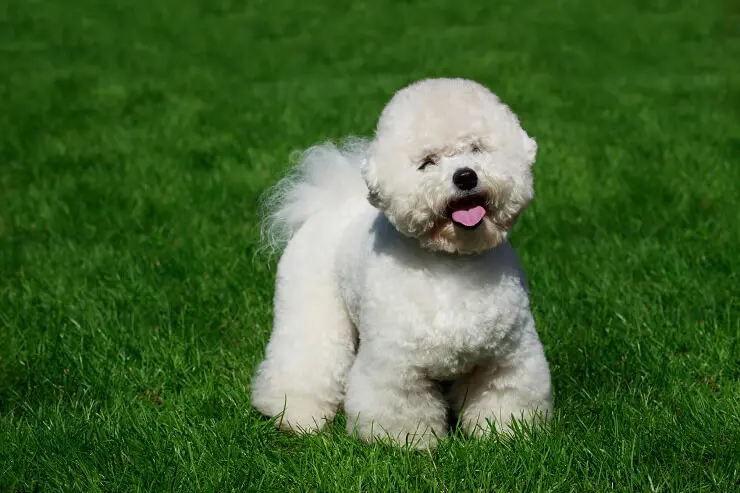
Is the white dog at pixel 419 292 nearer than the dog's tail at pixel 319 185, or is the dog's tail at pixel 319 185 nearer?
the white dog at pixel 419 292

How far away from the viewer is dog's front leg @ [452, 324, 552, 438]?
363cm

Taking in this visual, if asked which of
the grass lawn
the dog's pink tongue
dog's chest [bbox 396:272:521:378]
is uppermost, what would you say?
the dog's pink tongue

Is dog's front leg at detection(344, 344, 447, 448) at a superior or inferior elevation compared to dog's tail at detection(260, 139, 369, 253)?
inferior

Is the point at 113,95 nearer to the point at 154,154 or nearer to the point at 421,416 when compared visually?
the point at 154,154

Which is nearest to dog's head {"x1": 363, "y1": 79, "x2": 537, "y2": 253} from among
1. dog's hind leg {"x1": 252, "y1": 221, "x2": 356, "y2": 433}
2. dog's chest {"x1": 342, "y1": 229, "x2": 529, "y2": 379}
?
dog's chest {"x1": 342, "y1": 229, "x2": 529, "y2": 379}

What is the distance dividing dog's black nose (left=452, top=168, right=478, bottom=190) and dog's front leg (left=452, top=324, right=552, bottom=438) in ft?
2.20

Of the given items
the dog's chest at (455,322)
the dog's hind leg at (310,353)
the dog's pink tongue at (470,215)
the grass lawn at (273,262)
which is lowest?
the grass lawn at (273,262)

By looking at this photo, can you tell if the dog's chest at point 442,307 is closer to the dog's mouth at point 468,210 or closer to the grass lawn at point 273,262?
the dog's mouth at point 468,210

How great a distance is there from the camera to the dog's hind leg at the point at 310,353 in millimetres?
4062

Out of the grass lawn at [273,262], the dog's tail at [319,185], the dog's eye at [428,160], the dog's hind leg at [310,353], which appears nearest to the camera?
the dog's eye at [428,160]

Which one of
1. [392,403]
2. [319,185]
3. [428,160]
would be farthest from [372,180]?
[319,185]

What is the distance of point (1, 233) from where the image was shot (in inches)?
264

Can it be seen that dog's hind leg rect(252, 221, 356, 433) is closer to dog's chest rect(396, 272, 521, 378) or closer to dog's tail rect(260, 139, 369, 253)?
dog's tail rect(260, 139, 369, 253)

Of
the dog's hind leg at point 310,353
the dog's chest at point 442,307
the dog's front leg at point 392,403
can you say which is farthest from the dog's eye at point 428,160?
the dog's hind leg at point 310,353
